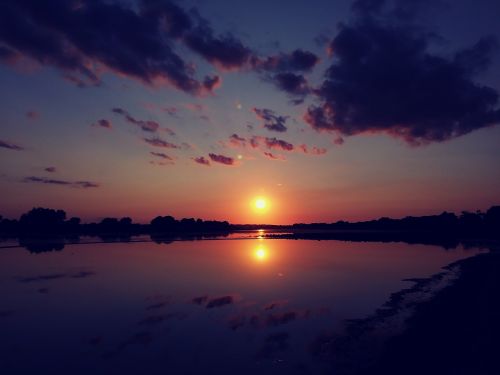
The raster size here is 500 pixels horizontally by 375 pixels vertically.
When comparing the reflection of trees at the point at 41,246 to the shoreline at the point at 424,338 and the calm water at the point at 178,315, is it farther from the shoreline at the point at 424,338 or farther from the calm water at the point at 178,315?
the shoreline at the point at 424,338

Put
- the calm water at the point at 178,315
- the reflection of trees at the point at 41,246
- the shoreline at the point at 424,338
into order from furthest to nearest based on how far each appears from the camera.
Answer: the reflection of trees at the point at 41,246 → the calm water at the point at 178,315 → the shoreline at the point at 424,338

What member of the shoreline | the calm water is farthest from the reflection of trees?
the shoreline

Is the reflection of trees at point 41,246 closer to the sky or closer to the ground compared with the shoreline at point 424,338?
closer to the sky

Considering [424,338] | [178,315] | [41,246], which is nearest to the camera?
[424,338]

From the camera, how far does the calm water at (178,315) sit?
12.6 metres

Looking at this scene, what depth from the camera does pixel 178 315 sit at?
60.7 feet

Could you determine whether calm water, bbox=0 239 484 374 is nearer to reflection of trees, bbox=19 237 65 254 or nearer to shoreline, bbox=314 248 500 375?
shoreline, bbox=314 248 500 375

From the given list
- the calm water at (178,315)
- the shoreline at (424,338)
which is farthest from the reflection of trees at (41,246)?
the shoreline at (424,338)

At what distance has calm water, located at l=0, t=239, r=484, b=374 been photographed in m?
12.6

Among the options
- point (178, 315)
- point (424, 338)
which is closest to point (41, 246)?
point (178, 315)

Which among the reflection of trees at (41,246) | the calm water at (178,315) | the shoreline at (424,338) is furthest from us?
the reflection of trees at (41,246)

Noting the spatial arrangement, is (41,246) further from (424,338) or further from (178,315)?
(424,338)

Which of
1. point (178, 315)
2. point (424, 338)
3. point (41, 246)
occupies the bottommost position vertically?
point (424, 338)

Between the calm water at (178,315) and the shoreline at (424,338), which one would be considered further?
the calm water at (178,315)
